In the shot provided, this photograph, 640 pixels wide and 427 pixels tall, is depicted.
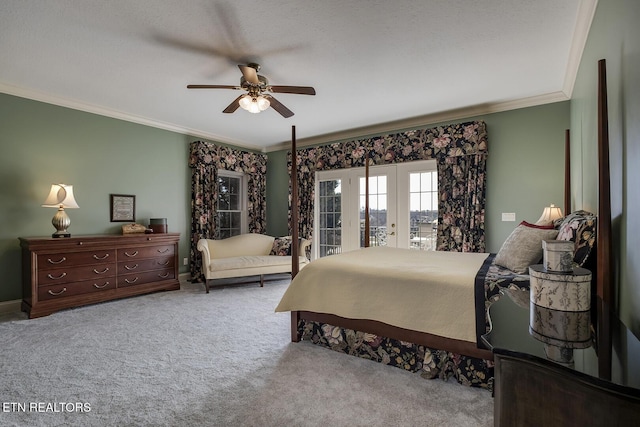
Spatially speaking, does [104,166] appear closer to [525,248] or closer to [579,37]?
[525,248]

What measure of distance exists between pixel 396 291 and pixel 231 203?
4.69 m

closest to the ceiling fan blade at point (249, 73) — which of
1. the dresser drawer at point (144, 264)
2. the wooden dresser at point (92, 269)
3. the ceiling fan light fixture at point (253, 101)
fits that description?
the ceiling fan light fixture at point (253, 101)

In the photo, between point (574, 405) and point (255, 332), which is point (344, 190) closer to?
point (255, 332)

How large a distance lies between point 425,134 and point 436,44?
202 cm

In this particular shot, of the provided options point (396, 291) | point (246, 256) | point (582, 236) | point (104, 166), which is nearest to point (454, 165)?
point (582, 236)

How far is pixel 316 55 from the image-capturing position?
2.84 metres

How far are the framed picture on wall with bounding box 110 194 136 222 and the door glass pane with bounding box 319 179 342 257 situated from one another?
3109mm

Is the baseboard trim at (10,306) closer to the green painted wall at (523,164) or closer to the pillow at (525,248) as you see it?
the pillow at (525,248)

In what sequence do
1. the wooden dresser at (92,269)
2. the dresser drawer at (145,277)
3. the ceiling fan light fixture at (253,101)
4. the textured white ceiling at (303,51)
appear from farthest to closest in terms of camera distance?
1. the dresser drawer at (145,277)
2. the wooden dresser at (92,269)
3. the ceiling fan light fixture at (253,101)
4. the textured white ceiling at (303,51)

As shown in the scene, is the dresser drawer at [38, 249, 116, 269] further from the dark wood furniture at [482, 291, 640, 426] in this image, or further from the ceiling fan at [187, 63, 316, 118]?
the dark wood furniture at [482, 291, 640, 426]

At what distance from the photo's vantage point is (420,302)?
6.57ft

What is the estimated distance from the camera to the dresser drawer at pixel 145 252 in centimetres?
411

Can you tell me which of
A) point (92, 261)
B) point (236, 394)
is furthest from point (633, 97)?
point (92, 261)

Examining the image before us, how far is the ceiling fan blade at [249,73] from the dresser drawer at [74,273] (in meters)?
3.00
